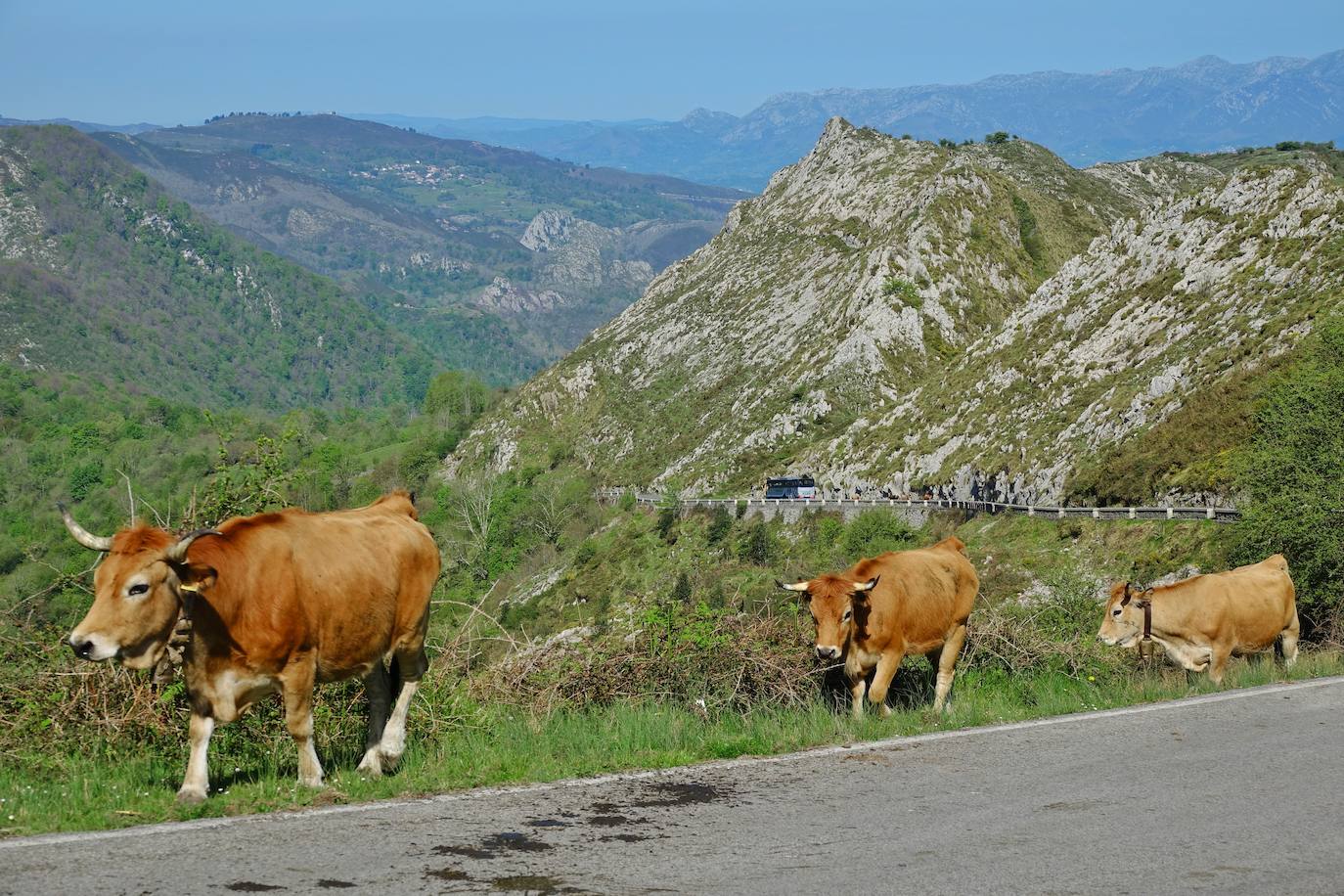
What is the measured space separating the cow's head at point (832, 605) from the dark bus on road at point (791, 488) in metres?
85.9

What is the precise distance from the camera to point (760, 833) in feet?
27.7

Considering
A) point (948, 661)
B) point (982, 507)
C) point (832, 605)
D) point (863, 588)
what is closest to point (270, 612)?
point (832, 605)

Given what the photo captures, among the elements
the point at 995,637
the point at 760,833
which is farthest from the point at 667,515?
the point at 760,833

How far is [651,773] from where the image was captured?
1034cm

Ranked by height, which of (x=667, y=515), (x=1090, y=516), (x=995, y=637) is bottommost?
(x=667, y=515)

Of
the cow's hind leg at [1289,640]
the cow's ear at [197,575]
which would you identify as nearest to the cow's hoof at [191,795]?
the cow's ear at [197,575]

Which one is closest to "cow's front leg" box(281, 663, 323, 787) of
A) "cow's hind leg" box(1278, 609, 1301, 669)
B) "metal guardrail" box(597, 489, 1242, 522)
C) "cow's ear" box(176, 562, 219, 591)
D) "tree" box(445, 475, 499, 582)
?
"cow's ear" box(176, 562, 219, 591)

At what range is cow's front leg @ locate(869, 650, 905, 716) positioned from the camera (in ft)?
42.8

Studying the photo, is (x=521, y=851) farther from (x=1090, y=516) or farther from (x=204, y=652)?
(x=1090, y=516)

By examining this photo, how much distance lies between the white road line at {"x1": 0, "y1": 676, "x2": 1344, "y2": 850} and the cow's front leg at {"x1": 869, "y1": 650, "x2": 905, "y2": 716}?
88cm

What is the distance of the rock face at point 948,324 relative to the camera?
245 feet

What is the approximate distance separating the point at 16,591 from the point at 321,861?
25.8 ft

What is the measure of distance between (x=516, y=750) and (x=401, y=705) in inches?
43.7

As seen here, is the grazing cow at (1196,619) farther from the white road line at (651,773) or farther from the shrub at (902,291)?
the shrub at (902,291)
